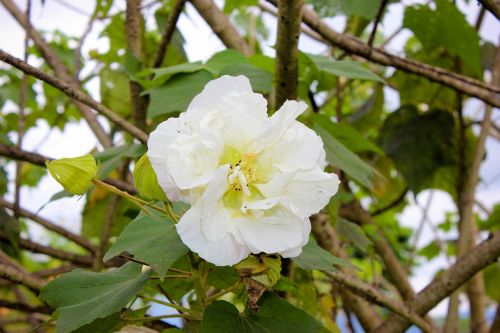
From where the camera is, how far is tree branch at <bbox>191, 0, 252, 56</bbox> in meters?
0.98

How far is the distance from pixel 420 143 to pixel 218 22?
21.1 inches

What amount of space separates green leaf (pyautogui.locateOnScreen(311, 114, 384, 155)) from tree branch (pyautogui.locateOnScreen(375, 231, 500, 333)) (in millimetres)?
212

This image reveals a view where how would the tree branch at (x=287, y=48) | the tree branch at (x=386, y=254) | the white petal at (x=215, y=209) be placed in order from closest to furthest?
the white petal at (x=215, y=209) < the tree branch at (x=287, y=48) < the tree branch at (x=386, y=254)

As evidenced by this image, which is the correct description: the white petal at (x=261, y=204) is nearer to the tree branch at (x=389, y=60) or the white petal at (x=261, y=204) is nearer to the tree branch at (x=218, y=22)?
the tree branch at (x=389, y=60)

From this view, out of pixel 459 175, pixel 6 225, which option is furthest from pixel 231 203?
pixel 459 175

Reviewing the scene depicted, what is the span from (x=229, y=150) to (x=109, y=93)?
0.83 metres

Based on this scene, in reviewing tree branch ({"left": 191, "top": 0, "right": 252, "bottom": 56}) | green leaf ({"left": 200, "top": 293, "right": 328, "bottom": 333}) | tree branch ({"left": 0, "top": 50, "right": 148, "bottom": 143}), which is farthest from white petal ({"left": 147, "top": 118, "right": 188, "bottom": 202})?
tree branch ({"left": 191, "top": 0, "right": 252, "bottom": 56})

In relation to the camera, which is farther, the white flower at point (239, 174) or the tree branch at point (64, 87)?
the tree branch at point (64, 87)

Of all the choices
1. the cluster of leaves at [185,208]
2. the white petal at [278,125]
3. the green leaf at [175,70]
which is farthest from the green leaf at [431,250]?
the white petal at [278,125]

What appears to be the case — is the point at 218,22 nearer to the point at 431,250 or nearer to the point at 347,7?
the point at 347,7

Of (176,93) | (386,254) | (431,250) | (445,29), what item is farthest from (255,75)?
(431,250)

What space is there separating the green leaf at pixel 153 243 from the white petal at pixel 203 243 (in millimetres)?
36

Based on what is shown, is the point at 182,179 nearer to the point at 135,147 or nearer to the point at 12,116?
the point at 135,147

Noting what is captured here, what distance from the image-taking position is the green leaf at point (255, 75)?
688mm
